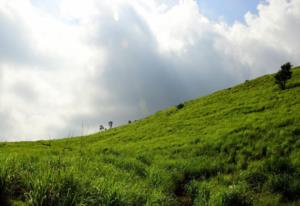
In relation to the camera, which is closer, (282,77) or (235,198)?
(235,198)

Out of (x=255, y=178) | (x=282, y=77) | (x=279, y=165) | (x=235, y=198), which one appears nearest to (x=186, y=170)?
(x=255, y=178)

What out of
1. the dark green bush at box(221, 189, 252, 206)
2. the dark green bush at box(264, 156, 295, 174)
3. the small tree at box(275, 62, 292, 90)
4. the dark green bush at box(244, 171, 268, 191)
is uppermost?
the small tree at box(275, 62, 292, 90)

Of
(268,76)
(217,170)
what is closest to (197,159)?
(217,170)

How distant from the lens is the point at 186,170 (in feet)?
69.4

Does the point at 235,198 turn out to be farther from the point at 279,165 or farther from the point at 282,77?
the point at 282,77

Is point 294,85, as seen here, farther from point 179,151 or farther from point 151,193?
point 151,193

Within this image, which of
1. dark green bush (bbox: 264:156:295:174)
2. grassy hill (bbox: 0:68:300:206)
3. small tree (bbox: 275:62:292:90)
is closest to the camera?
grassy hill (bbox: 0:68:300:206)

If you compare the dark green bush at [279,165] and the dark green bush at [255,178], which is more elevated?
the dark green bush at [279,165]

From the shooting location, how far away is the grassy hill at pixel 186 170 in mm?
10258

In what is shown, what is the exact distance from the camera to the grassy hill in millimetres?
10258

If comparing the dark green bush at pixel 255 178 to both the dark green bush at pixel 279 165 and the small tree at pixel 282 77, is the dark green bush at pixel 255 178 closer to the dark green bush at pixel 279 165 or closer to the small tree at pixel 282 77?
the dark green bush at pixel 279 165

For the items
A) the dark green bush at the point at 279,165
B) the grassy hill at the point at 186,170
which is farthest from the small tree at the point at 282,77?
the dark green bush at the point at 279,165

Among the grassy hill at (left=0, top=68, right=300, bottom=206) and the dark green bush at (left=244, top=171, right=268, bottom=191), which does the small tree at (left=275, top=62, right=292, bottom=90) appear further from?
the dark green bush at (left=244, top=171, right=268, bottom=191)

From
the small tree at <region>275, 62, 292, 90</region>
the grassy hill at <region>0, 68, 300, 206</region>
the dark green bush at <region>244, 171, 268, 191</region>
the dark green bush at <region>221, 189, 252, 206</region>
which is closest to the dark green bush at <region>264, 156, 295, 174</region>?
the grassy hill at <region>0, 68, 300, 206</region>
